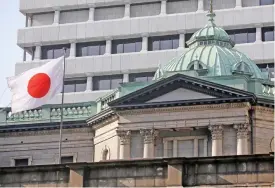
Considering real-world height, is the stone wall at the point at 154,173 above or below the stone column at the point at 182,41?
below

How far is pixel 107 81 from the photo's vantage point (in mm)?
108188

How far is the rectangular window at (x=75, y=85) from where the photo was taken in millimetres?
108688

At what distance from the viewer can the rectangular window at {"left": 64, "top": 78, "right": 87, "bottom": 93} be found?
109m

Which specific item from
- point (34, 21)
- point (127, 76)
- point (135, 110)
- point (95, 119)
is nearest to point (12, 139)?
point (95, 119)

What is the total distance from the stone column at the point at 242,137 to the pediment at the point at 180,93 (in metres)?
1.84

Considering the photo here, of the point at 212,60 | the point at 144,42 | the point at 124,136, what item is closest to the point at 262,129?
the point at 212,60

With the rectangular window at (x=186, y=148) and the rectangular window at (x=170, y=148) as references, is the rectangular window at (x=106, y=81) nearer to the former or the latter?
the rectangular window at (x=170, y=148)

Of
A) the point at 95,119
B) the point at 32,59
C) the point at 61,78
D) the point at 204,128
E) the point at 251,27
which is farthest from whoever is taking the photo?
the point at 32,59

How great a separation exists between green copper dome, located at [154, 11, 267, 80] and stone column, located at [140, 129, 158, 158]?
13.2 ft

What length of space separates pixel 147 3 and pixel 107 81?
921 centimetres

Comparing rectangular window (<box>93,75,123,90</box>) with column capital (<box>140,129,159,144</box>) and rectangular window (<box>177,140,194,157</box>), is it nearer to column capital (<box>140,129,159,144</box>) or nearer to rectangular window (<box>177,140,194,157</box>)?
column capital (<box>140,129,159,144</box>)

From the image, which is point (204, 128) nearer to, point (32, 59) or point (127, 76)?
point (127, 76)

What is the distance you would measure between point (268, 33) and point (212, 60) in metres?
38.2

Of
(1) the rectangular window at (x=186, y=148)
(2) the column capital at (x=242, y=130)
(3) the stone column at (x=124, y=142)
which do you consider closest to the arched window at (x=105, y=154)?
(3) the stone column at (x=124, y=142)
